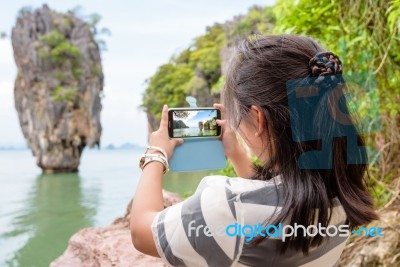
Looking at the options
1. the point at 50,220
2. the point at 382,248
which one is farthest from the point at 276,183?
the point at 50,220

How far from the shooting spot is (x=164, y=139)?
65cm

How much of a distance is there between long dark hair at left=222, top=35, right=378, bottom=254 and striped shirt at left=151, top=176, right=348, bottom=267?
0.07ft

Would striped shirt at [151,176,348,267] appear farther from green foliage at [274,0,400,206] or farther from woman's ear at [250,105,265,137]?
green foliage at [274,0,400,206]

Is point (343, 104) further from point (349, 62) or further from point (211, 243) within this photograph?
point (349, 62)

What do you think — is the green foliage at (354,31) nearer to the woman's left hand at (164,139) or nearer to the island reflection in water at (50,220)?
the woman's left hand at (164,139)

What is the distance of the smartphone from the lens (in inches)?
26.2

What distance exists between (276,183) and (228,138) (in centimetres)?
18

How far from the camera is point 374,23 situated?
1.46m

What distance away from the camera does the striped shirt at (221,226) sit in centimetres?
51

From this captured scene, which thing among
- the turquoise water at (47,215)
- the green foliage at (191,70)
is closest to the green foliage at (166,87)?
the green foliage at (191,70)

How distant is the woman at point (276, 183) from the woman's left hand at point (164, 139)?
42mm

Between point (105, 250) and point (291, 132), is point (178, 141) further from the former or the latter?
point (105, 250)

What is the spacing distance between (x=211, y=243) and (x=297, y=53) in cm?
27
